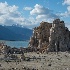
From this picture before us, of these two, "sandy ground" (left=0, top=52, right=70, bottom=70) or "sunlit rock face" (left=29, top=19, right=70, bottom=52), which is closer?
"sandy ground" (left=0, top=52, right=70, bottom=70)

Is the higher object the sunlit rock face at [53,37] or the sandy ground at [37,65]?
the sunlit rock face at [53,37]

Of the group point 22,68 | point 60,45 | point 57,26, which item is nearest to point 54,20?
point 57,26

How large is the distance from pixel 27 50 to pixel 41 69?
157ft

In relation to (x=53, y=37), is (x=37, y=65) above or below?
below

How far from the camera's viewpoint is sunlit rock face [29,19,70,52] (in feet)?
319

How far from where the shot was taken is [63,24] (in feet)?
332

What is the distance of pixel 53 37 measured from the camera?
9881 cm

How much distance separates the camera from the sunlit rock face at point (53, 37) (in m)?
97.3

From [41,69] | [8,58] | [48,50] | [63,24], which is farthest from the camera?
[63,24]

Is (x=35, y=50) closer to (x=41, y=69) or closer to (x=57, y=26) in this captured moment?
(x=57, y=26)

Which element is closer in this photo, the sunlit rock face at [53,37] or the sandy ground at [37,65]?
the sandy ground at [37,65]

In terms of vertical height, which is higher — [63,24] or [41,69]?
[63,24]

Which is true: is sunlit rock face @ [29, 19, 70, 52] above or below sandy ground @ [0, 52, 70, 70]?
above

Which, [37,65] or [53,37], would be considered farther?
[53,37]
